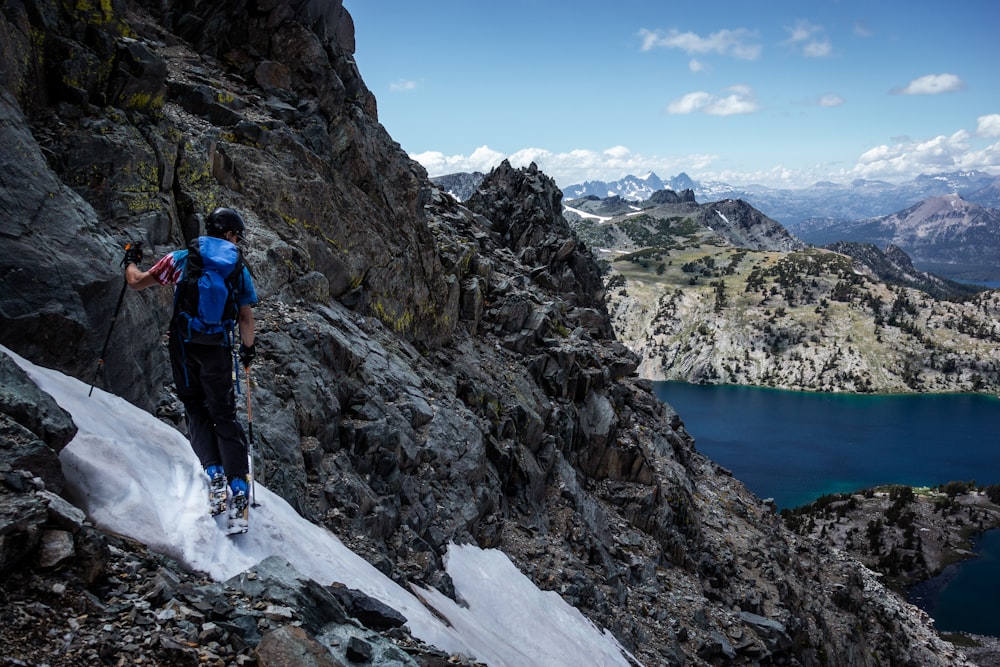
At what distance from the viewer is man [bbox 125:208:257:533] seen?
26.4 ft

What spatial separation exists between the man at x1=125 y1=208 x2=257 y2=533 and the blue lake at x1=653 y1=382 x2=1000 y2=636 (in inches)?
3369

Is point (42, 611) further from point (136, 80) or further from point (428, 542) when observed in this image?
point (136, 80)

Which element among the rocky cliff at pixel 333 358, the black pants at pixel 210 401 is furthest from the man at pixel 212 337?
the rocky cliff at pixel 333 358

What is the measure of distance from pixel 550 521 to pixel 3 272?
21.7 meters

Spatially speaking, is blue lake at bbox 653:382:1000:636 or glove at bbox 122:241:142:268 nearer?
glove at bbox 122:241:142:268

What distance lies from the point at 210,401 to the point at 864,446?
153m

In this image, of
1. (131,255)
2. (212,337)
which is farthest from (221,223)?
(212,337)

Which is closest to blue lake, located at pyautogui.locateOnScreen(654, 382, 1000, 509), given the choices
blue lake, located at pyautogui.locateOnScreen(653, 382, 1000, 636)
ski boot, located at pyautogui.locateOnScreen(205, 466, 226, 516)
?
blue lake, located at pyautogui.locateOnScreen(653, 382, 1000, 636)

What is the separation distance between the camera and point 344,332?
66.2 ft

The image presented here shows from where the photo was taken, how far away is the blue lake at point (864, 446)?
8100 centimetres

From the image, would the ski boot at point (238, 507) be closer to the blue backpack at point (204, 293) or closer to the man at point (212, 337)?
the man at point (212, 337)

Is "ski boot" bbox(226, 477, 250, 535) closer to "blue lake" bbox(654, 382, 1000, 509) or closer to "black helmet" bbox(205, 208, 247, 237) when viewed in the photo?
"black helmet" bbox(205, 208, 247, 237)

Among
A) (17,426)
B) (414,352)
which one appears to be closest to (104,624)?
(17,426)

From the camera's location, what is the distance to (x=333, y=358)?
18.5 metres
